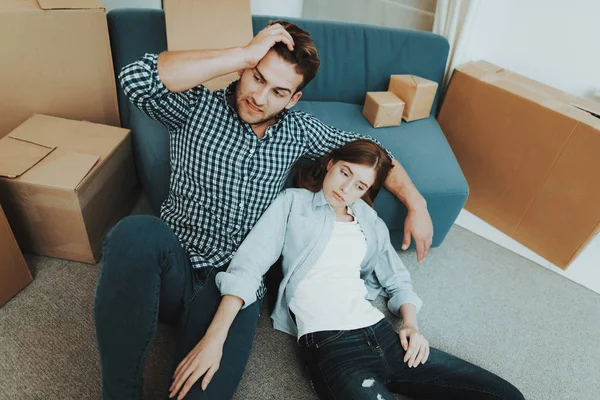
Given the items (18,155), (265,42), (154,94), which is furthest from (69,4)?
(265,42)

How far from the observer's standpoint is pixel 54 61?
1.46 metres

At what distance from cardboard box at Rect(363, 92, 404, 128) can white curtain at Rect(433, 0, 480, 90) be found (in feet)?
1.52

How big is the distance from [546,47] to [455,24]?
1.61 feet

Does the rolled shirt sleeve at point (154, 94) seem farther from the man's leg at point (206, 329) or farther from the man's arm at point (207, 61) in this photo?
the man's leg at point (206, 329)

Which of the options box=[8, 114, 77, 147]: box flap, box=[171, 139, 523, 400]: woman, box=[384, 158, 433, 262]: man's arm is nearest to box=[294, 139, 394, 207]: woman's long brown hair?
box=[171, 139, 523, 400]: woman

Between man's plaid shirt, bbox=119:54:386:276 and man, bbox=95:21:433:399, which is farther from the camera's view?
man's plaid shirt, bbox=119:54:386:276

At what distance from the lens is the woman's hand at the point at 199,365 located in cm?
93

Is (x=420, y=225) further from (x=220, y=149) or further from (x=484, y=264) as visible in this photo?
(x=220, y=149)

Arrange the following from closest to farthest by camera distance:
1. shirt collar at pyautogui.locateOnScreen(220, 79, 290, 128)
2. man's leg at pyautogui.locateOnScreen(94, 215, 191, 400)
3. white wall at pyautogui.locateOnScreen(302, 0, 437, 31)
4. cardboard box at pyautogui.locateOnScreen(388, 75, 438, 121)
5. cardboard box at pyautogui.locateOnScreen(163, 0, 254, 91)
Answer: man's leg at pyautogui.locateOnScreen(94, 215, 191, 400) < shirt collar at pyautogui.locateOnScreen(220, 79, 290, 128) < cardboard box at pyautogui.locateOnScreen(163, 0, 254, 91) < cardboard box at pyautogui.locateOnScreen(388, 75, 438, 121) < white wall at pyautogui.locateOnScreen(302, 0, 437, 31)

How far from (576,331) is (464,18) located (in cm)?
146

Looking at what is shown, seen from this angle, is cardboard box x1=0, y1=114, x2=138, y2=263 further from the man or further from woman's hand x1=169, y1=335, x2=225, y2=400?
woman's hand x1=169, y1=335, x2=225, y2=400

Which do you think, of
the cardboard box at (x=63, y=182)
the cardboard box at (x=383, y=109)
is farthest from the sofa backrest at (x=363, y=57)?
the cardboard box at (x=63, y=182)

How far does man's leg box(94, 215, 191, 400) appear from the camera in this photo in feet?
2.76

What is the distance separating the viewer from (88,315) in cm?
133
